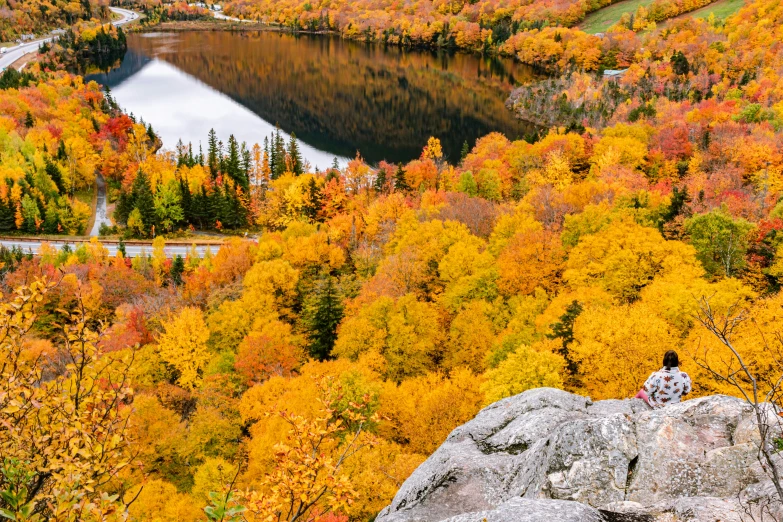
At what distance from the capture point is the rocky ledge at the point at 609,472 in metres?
9.91

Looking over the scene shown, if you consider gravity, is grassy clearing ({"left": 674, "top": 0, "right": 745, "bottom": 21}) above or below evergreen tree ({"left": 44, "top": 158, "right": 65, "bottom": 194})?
above

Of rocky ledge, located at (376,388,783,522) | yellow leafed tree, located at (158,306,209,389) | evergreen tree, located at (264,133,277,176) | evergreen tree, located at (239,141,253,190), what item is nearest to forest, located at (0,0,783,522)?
yellow leafed tree, located at (158,306,209,389)

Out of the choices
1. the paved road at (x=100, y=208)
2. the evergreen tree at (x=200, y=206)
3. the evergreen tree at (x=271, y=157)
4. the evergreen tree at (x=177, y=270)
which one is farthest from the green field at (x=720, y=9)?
the paved road at (x=100, y=208)

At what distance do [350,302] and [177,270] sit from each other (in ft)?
117

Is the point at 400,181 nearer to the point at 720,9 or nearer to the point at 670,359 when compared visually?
the point at 670,359

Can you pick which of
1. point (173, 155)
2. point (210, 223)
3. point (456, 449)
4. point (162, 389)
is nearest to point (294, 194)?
point (210, 223)

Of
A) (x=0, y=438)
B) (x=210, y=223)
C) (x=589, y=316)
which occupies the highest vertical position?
(x=0, y=438)

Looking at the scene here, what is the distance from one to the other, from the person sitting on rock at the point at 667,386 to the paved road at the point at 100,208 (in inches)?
4057

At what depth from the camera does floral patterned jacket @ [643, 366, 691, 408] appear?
46.7 feet

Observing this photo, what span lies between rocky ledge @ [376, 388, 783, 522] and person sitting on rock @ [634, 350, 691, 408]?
0.71m

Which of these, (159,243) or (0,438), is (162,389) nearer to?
(159,243)

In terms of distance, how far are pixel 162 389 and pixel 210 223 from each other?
5964 cm

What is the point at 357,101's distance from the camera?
161m

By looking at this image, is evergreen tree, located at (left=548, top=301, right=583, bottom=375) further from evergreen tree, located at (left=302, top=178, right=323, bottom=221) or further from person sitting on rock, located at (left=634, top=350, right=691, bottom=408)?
evergreen tree, located at (left=302, top=178, right=323, bottom=221)
